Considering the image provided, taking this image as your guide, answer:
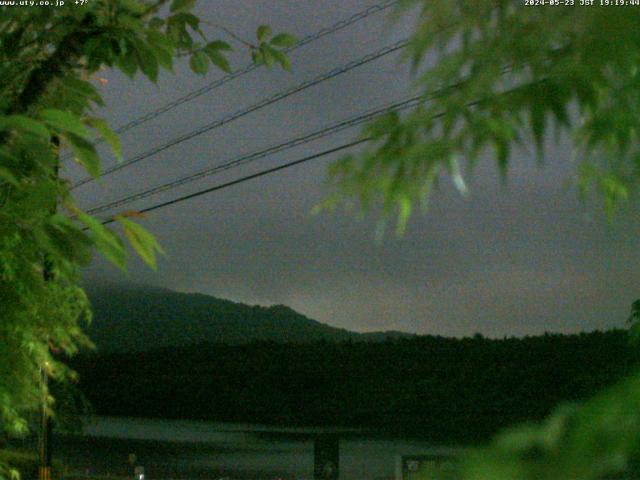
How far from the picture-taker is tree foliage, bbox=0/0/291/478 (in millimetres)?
1410

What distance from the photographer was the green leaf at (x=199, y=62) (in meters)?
2.38

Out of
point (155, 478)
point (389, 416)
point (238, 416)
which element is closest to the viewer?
point (155, 478)

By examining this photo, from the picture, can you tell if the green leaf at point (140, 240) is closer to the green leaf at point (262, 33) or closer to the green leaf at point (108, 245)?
the green leaf at point (108, 245)

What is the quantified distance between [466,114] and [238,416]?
93.4 feet

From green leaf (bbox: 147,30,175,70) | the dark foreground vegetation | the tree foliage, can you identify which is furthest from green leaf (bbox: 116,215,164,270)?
the dark foreground vegetation

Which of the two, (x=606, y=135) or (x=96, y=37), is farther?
(x=96, y=37)

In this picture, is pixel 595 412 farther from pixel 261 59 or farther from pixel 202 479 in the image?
pixel 202 479

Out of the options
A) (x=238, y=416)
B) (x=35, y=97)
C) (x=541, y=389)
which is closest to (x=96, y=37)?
(x=35, y=97)

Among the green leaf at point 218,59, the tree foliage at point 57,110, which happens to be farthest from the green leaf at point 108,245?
the green leaf at point 218,59

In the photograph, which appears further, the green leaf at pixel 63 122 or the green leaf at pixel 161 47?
the green leaf at pixel 161 47

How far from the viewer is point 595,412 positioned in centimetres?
47

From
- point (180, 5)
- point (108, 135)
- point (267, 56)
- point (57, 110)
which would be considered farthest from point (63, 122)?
point (267, 56)

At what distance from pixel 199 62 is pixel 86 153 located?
0.98 m

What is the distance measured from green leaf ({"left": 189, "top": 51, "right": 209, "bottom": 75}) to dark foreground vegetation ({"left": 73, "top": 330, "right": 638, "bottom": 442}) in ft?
36.4
